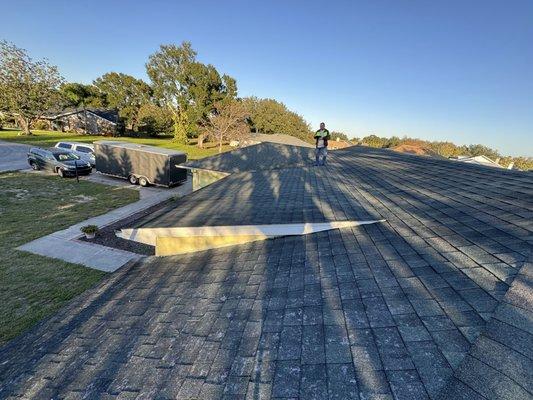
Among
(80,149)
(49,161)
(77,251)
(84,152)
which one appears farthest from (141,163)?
(77,251)

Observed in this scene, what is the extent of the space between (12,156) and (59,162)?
11240mm

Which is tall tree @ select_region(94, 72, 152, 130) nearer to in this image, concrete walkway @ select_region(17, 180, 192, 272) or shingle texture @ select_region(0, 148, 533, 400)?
concrete walkway @ select_region(17, 180, 192, 272)

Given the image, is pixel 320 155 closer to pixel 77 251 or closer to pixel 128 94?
pixel 77 251

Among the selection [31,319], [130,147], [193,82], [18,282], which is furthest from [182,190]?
[193,82]

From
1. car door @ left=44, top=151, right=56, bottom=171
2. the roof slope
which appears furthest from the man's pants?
car door @ left=44, top=151, right=56, bottom=171

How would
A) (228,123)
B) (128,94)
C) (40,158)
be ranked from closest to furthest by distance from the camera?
(40,158) < (228,123) < (128,94)

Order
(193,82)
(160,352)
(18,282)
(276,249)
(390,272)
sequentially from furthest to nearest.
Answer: (193,82)
(18,282)
(276,249)
(390,272)
(160,352)

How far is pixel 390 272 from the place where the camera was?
3340mm

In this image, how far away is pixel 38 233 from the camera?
40.4 ft

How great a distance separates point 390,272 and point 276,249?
81.5 inches

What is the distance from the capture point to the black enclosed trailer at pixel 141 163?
2106 cm

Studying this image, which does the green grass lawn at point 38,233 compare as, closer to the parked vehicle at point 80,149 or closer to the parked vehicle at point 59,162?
the parked vehicle at point 59,162

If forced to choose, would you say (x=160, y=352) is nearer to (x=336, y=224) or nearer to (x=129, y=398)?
(x=129, y=398)

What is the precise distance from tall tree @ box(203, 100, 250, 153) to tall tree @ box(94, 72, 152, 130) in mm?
19452
